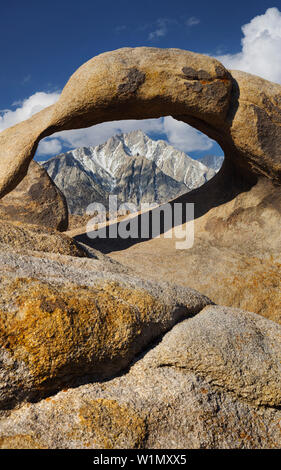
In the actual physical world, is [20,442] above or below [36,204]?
below

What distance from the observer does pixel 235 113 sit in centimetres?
721

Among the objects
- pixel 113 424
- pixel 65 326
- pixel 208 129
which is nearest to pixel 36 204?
pixel 208 129

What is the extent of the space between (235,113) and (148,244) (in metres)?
3.26

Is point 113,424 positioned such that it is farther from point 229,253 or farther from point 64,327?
point 229,253

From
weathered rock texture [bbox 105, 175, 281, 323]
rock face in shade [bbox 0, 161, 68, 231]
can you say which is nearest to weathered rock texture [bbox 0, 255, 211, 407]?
weathered rock texture [bbox 105, 175, 281, 323]

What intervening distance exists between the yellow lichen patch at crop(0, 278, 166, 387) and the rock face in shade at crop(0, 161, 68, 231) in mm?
7239

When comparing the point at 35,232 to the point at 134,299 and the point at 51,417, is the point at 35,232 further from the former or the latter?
the point at 51,417

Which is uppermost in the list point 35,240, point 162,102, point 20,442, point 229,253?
point 162,102

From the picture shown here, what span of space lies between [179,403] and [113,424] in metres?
0.59

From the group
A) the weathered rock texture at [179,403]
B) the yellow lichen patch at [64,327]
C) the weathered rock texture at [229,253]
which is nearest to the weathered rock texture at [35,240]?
the yellow lichen patch at [64,327]

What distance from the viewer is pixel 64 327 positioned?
2686 millimetres

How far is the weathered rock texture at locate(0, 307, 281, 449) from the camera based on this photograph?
97.7 inches

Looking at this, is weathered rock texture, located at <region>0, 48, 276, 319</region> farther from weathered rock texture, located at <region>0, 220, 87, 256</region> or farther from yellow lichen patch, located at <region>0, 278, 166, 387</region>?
yellow lichen patch, located at <region>0, 278, 166, 387</region>
